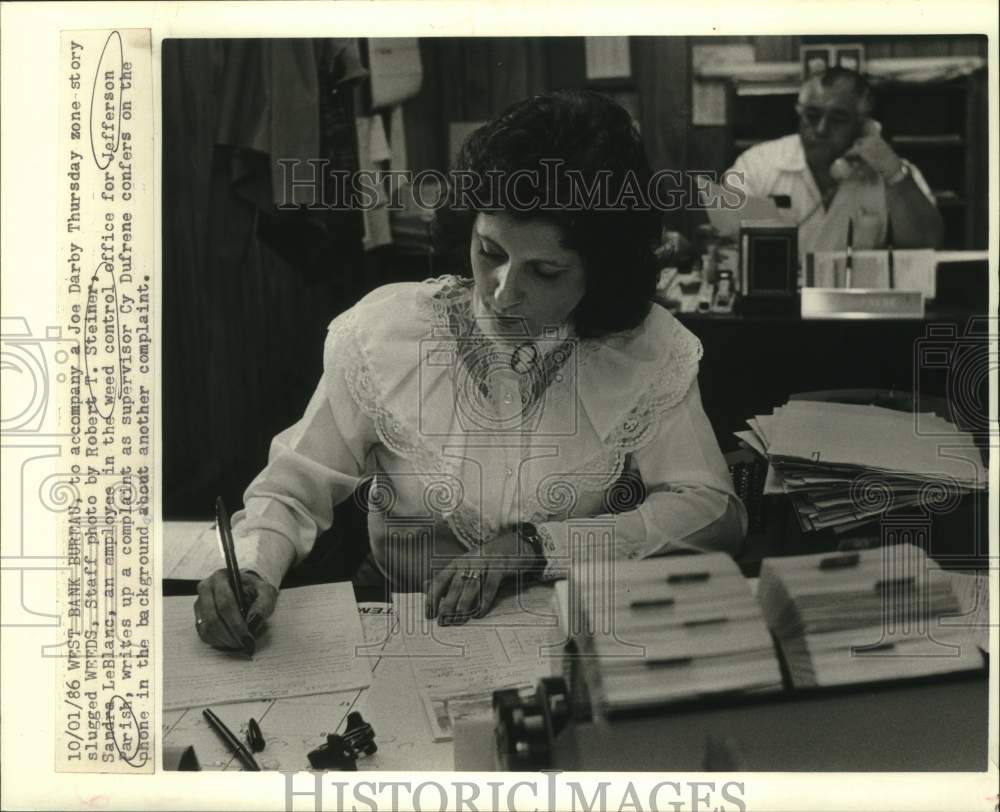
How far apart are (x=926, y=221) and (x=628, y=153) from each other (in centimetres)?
41

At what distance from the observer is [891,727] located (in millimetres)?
1491

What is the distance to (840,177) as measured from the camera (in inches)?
58.7

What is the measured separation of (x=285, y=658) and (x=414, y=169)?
0.67m

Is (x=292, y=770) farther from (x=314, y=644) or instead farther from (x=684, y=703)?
(x=684, y=703)

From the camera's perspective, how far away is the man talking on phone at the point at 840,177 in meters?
1.47

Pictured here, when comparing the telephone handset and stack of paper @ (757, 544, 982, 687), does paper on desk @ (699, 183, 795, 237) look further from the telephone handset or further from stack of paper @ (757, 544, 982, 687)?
stack of paper @ (757, 544, 982, 687)

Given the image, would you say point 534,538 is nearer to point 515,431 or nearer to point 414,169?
point 515,431

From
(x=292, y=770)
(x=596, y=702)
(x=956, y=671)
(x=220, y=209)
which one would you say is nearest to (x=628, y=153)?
(x=220, y=209)

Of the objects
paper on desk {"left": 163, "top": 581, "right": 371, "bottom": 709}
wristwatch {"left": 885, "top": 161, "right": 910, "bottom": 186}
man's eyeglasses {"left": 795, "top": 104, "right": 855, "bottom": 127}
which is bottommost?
paper on desk {"left": 163, "top": 581, "right": 371, "bottom": 709}

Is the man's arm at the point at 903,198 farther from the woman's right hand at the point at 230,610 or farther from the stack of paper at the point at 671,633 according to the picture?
the woman's right hand at the point at 230,610

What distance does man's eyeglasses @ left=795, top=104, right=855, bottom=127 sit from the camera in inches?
58.1

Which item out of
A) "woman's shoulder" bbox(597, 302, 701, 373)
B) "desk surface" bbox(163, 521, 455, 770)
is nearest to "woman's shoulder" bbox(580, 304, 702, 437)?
"woman's shoulder" bbox(597, 302, 701, 373)

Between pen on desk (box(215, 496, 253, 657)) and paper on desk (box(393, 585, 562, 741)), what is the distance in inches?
9.0

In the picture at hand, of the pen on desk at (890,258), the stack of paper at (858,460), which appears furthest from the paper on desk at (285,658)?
the pen on desk at (890,258)
